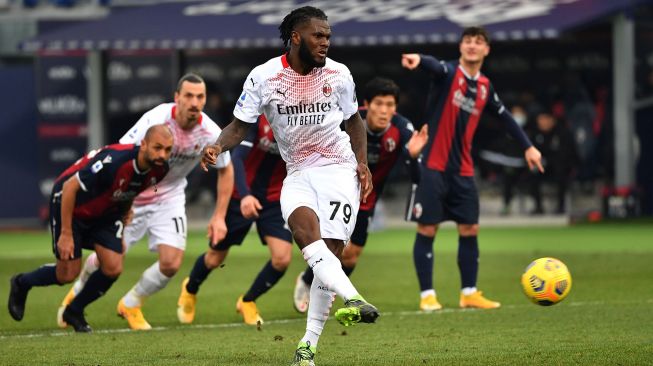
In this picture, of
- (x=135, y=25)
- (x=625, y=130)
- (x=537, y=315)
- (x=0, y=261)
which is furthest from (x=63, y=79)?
(x=537, y=315)

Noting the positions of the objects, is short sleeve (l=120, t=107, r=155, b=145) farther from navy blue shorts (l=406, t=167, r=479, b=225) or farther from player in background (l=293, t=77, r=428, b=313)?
navy blue shorts (l=406, t=167, r=479, b=225)

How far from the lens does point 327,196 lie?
341 inches

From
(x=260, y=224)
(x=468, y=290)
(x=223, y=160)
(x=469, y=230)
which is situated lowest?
(x=468, y=290)

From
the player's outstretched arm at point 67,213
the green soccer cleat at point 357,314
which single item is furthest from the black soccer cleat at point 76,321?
the green soccer cleat at point 357,314

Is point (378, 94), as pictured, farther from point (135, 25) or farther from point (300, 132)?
point (135, 25)

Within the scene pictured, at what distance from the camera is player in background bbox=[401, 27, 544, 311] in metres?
12.5

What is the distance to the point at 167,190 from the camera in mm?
12242

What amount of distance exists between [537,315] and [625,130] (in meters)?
15.3

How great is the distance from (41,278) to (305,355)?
12.4ft

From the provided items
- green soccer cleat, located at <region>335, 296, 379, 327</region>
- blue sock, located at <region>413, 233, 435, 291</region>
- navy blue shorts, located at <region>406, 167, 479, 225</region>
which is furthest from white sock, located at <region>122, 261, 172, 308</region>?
green soccer cleat, located at <region>335, 296, 379, 327</region>

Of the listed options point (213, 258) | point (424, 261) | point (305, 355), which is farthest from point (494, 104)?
point (305, 355)

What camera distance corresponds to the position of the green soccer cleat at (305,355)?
828cm

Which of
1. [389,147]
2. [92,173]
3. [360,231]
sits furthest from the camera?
[360,231]

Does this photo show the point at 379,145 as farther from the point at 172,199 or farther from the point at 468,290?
the point at 172,199
